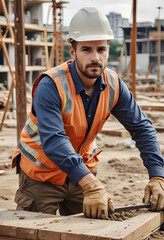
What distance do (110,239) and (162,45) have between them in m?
51.3

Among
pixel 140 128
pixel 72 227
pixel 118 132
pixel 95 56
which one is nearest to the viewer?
pixel 72 227

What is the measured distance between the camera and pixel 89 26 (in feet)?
9.68

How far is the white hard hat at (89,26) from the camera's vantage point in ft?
9.53

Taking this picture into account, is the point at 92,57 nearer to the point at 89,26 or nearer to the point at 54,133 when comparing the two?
the point at 89,26

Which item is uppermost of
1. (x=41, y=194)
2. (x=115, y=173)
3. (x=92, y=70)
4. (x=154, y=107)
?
(x=92, y=70)

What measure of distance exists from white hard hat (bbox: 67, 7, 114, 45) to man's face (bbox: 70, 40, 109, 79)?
5cm

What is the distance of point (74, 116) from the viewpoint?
2.97 metres

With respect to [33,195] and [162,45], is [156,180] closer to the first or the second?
[33,195]

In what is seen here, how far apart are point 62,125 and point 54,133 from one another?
5.5 inches

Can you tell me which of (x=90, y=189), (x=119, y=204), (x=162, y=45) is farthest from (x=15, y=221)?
(x=162, y=45)

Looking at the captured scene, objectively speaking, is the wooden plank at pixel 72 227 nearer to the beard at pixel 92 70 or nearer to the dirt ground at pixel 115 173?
the dirt ground at pixel 115 173

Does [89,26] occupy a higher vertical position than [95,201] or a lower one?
higher

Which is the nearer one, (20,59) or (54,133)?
(54,133)

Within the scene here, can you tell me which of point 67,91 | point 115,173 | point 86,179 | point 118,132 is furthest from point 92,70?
point 118,132
